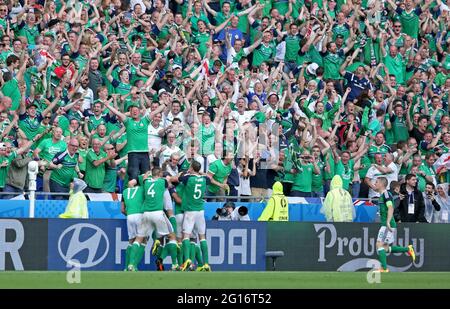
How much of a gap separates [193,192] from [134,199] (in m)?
1.17

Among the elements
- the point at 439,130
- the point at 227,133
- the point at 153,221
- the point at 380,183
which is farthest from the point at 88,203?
the point at 439,130

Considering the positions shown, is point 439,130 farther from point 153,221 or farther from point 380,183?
point 153,221

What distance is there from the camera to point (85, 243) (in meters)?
26.2

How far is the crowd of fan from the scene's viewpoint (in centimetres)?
2762

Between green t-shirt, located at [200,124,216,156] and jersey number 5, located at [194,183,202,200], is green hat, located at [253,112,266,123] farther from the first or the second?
jersey number 5, located at [194,183,202,200]

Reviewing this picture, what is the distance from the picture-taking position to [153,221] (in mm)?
25734

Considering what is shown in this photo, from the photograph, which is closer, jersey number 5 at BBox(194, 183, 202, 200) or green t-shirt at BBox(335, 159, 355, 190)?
jersey number 5 at BBox(194, 183, 202, 200)

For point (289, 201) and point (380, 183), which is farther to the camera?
point (289, 201)

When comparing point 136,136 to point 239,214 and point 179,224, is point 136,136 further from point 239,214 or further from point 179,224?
point 239,214

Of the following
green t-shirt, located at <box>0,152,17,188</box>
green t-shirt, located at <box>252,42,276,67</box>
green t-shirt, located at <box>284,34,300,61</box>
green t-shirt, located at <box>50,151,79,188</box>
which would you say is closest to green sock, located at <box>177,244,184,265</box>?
green t-shirt, located at <box>50,151,79,188</box>

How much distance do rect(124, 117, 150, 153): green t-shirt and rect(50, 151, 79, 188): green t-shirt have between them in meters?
1.24

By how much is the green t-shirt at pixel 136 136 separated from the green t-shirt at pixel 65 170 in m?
1.24
